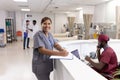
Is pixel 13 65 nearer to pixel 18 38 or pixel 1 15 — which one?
pixel 1 15

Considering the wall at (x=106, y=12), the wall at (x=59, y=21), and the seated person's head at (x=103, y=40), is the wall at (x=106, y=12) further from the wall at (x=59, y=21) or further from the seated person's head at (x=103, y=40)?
the wall at (x=59, y=21)

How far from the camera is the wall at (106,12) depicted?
6637 millimetres

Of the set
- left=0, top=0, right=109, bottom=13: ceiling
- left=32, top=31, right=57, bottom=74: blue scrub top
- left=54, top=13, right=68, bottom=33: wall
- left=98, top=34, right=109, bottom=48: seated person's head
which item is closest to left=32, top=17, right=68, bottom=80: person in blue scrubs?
left=32, top=31, right=57, bottom=74: blue scrub top

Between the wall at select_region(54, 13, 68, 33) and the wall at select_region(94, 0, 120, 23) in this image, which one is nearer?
the wall at select_region(94, 0, 120, 23)

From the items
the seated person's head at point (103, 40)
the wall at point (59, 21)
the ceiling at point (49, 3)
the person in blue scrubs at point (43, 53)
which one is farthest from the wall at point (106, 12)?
the wall at point (59, 21)

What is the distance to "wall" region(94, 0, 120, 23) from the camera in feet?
21.8

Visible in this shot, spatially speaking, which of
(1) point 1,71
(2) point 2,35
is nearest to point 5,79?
(1) point 1,71

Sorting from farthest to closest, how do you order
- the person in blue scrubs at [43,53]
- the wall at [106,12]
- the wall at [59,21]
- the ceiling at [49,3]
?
the wall at [59,21]
the ceiling at [49,3]
the wall at [106,12]
the person in blue scrubs at [43,53]

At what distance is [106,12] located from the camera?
723 centimetres

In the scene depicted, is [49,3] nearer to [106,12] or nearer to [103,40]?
[106,12]

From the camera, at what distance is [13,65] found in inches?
226

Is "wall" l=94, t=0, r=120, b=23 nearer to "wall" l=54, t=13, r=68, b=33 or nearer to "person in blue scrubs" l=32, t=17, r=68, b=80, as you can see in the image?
"person in blue scrubs" l=32, t=17, r=68, b=80

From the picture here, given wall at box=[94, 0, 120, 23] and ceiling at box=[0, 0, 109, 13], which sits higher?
ceiling at box=[0, 0, 109, 13]

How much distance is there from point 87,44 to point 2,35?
732 centimetres
